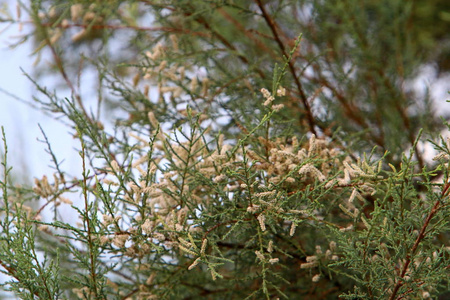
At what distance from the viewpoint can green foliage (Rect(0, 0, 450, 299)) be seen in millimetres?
965

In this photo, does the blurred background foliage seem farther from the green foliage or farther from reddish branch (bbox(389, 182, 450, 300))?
reddish branch (bbox(389, 182, 450, 300))

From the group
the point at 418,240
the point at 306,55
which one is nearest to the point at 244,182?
the point at 418,240

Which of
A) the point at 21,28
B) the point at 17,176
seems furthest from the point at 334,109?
the point at 17,176

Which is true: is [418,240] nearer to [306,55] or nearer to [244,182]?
[244,182]

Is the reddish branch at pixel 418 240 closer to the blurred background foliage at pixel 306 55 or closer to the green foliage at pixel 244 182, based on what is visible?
the green foliage at pixel 244 182

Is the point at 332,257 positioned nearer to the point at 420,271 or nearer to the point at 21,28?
the point at 420,271

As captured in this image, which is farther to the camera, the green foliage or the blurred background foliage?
the blurred background foliage

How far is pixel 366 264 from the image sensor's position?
974 millimetres

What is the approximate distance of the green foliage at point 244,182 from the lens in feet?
3.17

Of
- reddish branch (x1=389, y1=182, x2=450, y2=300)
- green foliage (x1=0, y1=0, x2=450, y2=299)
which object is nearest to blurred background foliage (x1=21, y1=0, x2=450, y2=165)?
green foliage (x1=0, y1=0, x2=450, y2=299)

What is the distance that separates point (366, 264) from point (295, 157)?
10.5 inches

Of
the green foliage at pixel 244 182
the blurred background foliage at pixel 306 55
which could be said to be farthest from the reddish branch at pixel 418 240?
the blurred background foliage at pixel 306 55

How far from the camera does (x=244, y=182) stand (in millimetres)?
1021

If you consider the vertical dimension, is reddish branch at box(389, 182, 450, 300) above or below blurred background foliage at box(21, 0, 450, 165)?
below
